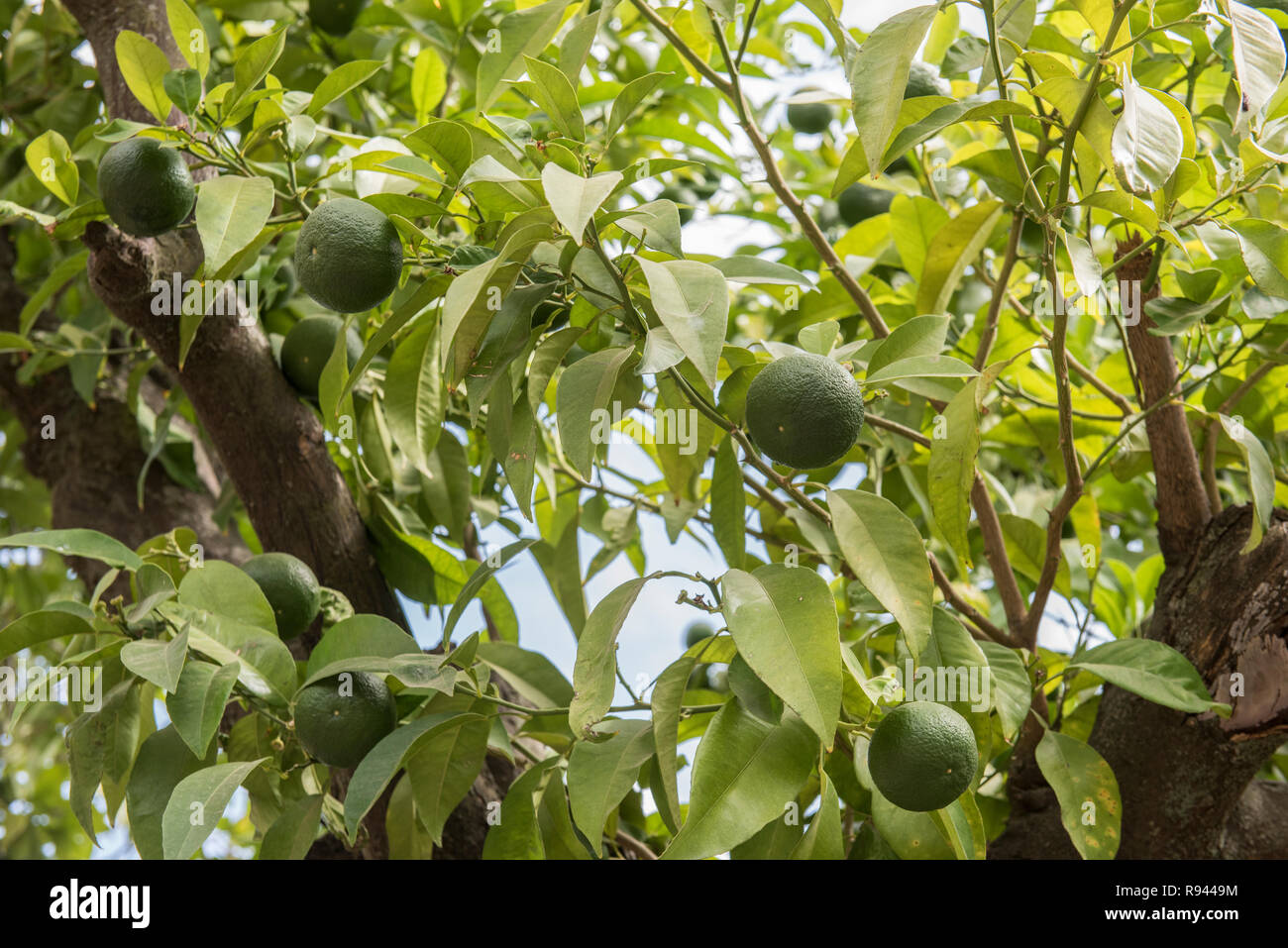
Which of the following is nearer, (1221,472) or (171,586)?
(171,586)

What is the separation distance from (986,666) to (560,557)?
53 cm

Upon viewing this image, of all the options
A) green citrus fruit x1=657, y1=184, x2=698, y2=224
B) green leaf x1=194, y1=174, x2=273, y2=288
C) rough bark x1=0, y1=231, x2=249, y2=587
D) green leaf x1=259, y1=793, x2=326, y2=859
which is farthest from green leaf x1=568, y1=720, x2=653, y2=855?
green citrus fruit x1=657, y1=184, x2=698, y2=224

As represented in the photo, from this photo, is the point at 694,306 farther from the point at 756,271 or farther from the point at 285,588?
the point at 285,588

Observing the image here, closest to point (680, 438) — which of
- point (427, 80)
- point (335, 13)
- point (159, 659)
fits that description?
point (159, 659)

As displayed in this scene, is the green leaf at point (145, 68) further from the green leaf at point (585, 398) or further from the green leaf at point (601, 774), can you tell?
the green leaf at point (601, 774)

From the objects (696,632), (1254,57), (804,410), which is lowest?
(696,632)

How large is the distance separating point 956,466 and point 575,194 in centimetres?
39

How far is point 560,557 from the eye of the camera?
4.29 ft

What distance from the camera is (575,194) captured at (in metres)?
0.75

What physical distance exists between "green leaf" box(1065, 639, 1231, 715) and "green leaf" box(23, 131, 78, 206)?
1.05 metres

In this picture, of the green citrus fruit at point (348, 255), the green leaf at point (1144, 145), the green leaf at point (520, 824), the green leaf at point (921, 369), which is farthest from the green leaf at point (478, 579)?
the green leaf at point (1144, 145)
